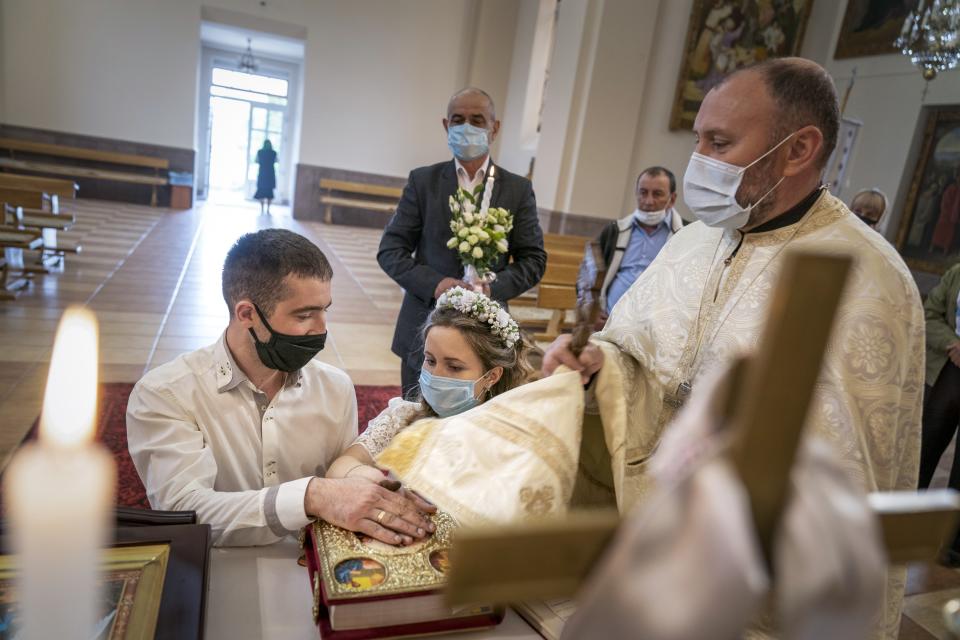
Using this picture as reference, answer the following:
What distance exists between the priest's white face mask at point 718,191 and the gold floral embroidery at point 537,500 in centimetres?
102

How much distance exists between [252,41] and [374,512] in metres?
20.1

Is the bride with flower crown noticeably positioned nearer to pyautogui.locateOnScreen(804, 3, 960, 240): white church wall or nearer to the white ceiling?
pyautogui.locateOnScreen(804, 3, 960, 240): white church wall

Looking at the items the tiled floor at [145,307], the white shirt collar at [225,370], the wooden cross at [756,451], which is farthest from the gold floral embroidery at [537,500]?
the tiled floor at [145,307]

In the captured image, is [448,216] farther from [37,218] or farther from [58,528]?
[37,218]

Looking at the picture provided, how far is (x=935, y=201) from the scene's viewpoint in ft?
26.7

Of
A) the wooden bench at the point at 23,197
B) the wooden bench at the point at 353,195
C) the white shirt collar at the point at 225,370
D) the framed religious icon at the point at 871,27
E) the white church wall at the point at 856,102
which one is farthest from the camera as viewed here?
the wooden bench at the point at 353,195

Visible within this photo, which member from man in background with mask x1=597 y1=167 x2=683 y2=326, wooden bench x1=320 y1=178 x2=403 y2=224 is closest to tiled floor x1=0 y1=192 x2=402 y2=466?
man in background with mask x1=597 y1=167 x2=683 y2=326

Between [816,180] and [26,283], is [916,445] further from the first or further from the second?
[26,283]

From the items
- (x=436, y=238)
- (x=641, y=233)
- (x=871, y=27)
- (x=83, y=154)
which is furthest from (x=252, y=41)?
(x=436, y=238)

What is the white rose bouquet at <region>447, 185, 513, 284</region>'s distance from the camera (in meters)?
2.99

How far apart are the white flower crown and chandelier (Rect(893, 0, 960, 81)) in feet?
18.6

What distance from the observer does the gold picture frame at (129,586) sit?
1.02m

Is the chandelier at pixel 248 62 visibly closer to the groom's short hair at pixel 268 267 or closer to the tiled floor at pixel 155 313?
the tiled floor at pixel 155 313

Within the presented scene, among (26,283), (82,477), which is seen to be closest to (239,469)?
(82,477)
